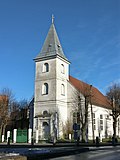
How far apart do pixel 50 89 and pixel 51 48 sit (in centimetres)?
868

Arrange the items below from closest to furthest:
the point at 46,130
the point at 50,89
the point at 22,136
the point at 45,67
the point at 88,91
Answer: the point at 22,136 < the point at 88,91 < the point at 46,130 < the point at 50,89 < the point at 45,67

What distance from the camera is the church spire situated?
5200 cm

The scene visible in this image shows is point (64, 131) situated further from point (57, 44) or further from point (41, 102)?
point (57, 44)

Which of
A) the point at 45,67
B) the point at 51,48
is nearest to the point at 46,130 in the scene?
the point at 45,67

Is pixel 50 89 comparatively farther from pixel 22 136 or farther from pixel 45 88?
pixel 22 136

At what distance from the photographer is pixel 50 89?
50.3 m

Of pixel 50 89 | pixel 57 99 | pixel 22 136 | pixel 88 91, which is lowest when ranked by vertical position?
pixel 22 136

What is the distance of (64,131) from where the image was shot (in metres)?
49.2

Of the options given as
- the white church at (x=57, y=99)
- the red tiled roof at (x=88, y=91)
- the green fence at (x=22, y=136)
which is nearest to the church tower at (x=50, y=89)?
the white church at (x=57, y=99)

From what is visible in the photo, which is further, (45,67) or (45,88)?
(45,67)

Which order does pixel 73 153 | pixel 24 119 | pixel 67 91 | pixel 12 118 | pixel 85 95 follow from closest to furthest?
pixel 73 153 → pixel 85 95 → pixel 67 91 → pixel 12 118 → pixel 24 119

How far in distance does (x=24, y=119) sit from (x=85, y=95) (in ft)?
75.9

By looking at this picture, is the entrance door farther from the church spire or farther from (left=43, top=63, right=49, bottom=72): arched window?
the church spire

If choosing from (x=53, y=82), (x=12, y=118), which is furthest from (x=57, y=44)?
(x=12, y=118)
